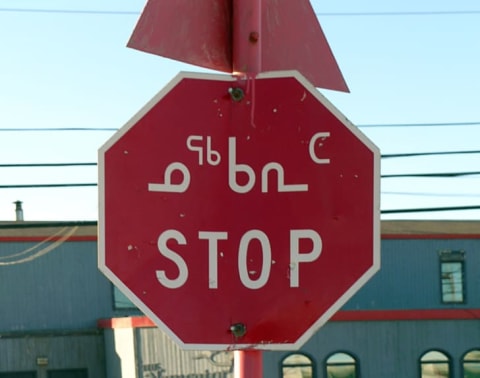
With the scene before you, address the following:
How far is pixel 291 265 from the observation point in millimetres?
A: 2535

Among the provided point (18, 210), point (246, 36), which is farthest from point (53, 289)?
point (246, 36)

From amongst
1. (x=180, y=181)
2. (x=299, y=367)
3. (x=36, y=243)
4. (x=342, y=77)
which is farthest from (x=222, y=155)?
(x=36, y=243)

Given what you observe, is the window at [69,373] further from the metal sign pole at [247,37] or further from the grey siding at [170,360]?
the metal sign pole at [247,37]

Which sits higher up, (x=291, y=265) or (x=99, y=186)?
(x=99, y=186)

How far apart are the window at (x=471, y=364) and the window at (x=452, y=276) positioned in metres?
4.42

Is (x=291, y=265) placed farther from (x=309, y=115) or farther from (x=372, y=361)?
(x=372, y=361)

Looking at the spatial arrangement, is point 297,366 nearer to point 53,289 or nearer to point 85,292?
point 85,292

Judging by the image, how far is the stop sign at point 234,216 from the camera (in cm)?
251

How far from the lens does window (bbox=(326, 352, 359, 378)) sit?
70.2 ft

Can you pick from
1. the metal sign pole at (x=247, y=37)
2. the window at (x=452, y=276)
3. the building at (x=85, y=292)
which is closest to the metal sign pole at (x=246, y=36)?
the metal sign pole at (x=247, y=37)

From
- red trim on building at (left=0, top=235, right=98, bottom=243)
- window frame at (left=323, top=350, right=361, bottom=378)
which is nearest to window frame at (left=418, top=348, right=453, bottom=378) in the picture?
window frame at (left=323, top=350, right=361, bottom=378)

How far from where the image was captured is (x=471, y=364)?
22500 mm

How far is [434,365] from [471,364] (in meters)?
1.14

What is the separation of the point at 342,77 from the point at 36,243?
2531 centimetres
